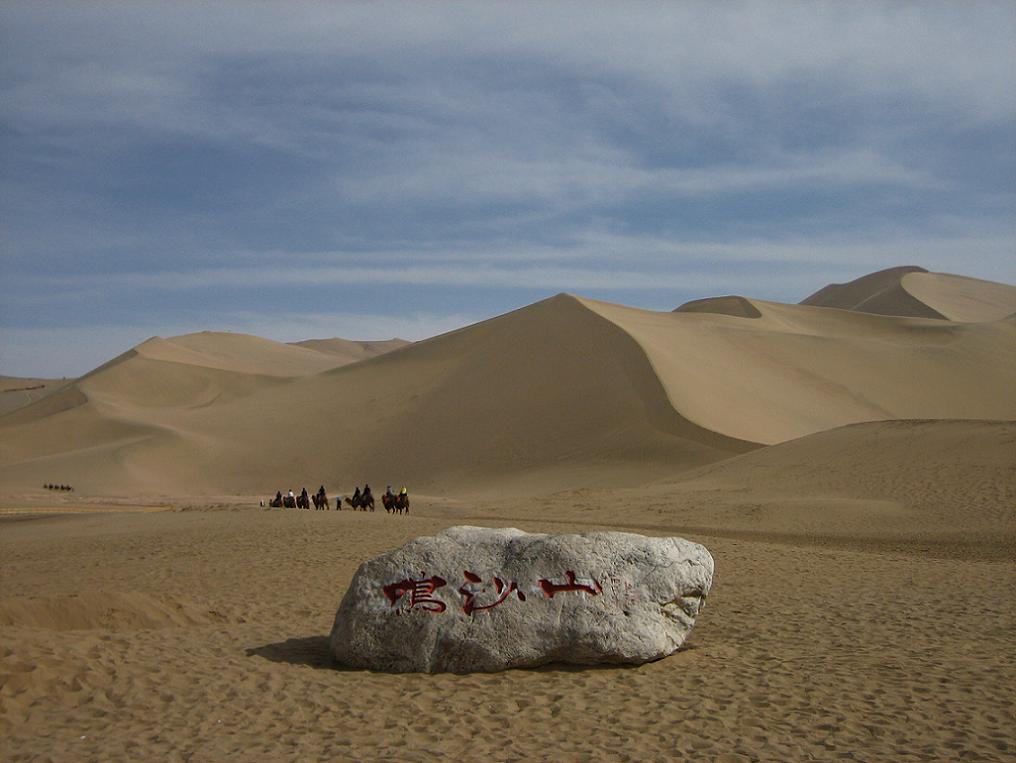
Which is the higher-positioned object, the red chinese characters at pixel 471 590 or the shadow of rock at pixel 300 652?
the red chinese characters at pixel 471 590

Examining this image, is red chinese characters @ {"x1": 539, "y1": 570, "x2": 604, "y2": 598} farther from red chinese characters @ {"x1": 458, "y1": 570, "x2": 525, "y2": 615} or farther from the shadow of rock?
the shadow of rock

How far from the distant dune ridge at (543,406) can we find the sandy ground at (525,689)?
24.2 metres

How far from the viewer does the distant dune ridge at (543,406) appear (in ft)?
132

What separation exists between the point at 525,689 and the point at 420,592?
4.22ft

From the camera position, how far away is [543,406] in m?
45.2

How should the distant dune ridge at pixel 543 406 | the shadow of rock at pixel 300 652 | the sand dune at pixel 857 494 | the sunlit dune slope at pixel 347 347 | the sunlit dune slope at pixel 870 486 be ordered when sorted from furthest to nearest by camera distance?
the sunlit dune slope at pixel 347 347, the distant dune ridge at pixel 543 406, the sunlit dune slope at pixel 870 486, the sand dune at pixel 857 494, the shadow of rock at pixel 300 652

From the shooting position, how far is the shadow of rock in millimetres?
8695

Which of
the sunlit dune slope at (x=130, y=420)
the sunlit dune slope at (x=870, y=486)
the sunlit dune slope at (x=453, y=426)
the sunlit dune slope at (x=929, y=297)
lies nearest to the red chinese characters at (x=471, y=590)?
the sunlit dune slope at (x=870, y=486)

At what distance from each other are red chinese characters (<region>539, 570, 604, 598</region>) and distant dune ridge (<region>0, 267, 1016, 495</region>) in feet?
87.8

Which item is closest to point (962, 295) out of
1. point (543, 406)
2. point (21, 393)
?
point (543, 406)

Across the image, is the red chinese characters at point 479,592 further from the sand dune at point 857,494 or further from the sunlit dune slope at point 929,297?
the sunlit dune slope at point 929,297

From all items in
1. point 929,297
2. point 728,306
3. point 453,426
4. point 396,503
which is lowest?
point 396,503

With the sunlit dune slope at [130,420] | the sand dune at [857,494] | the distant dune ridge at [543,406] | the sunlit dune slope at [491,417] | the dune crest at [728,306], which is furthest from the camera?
the dune crest at [728,306]

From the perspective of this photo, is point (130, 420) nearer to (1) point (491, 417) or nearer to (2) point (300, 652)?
(1) point (491, 417)
